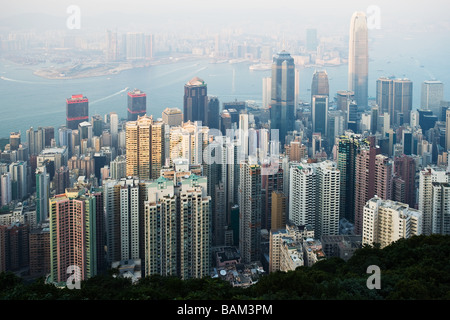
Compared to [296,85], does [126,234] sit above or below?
below

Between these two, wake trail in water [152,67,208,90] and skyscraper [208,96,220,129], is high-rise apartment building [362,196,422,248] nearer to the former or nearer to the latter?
skyscraper [208,96,220,129]

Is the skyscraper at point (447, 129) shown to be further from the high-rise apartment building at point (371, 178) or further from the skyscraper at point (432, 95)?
the high-rise apartment building at point (371, 178)

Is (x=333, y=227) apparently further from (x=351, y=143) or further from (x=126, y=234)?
(x=126, y=234)

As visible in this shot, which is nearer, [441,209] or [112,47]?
[441,209]

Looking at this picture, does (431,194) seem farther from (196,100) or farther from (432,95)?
(432,95)

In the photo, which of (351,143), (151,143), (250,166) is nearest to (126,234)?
(250,166)

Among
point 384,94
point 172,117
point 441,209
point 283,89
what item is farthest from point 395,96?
point 441,209

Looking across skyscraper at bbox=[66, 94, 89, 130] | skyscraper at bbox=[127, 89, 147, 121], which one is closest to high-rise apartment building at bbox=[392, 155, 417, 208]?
skyscraper at bbox=[127, 89, 147, 121]
